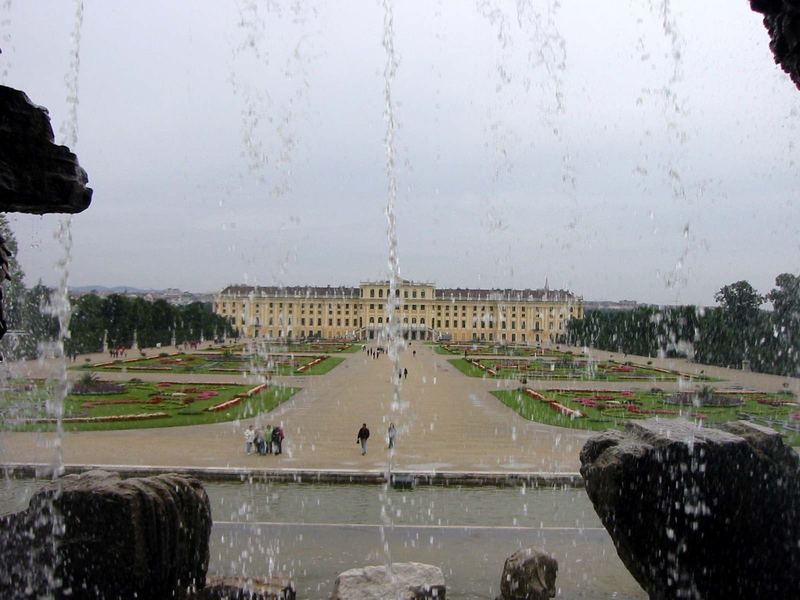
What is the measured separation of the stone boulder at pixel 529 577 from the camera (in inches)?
253

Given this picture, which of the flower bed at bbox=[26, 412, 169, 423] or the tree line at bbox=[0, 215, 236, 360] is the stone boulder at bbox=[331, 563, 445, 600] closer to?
the flower bed at bbox=[26, 412, 169, 423]

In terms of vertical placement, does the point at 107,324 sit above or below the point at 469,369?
above

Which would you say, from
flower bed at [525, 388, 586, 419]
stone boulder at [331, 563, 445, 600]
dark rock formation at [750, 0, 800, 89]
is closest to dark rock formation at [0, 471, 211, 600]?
stone boulder at [331, 563, 445, 600]

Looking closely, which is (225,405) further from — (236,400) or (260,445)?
(260,445)

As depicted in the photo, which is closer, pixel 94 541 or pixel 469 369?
pixel 94 541

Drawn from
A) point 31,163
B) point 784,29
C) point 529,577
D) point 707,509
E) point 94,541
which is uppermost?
point 784,29

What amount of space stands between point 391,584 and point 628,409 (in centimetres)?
1426

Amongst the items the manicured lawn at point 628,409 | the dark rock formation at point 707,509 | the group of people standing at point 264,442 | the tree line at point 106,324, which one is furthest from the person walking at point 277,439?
the tree line at point 106,324

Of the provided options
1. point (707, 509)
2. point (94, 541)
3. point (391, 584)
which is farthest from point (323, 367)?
point (707, 509)

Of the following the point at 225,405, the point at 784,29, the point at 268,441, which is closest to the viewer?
the point at 784,29

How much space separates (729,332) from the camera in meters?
39.0

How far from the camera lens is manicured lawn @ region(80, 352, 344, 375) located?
3108 centimetres

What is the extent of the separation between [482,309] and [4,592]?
298 ft

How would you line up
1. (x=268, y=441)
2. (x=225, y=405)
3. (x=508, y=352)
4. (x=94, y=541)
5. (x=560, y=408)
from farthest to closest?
(x=508, y=352) < (x=560, y=408) < (x=225, y=405) < (x=268, y=441) < (x=94, y=541)
